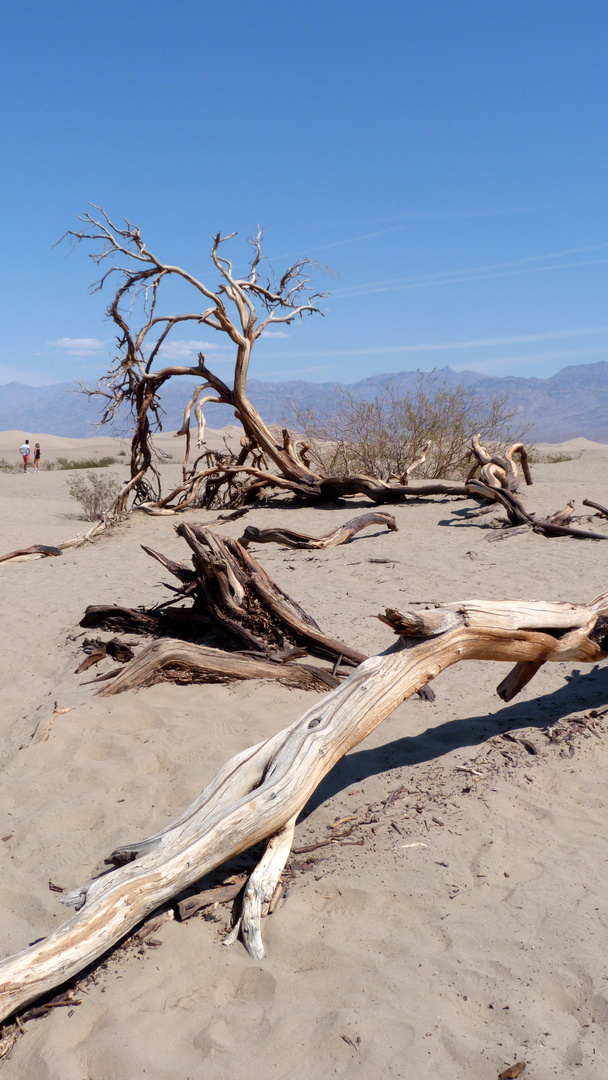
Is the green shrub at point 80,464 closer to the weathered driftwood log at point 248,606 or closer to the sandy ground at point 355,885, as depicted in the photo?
the sandy ground at point 355,885

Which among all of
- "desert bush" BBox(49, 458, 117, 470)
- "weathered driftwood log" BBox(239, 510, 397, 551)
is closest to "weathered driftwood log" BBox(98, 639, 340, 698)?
"weathered driftwood log" BBox(239, 510, 397, 551)

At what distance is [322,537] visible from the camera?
31.2ft

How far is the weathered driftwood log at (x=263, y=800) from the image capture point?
238 cm

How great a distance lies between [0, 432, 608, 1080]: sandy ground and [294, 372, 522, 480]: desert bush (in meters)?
9.43

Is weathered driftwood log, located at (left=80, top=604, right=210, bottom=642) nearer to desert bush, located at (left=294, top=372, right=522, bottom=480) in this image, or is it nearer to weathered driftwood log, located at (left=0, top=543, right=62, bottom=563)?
weathered driftwood log, located at (left=0, top=543, right=62, bottom=563)

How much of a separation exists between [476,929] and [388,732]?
1.75 metres

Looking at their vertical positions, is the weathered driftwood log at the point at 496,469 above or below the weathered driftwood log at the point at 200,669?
above

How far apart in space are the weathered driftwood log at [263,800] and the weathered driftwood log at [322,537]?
430cm

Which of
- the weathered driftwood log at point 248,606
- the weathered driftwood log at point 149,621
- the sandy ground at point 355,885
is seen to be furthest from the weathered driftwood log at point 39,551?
the weathered driftwood log at point 248,606

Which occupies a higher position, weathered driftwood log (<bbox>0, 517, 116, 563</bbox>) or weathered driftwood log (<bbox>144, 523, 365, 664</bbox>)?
weathered driftwood log (<bbox>144, 523, 365, 664</bbox>)

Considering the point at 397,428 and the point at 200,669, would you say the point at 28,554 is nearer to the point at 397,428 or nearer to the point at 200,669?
the point at 200,669

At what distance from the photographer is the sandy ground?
2.17 metres

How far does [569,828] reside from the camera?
3.25m

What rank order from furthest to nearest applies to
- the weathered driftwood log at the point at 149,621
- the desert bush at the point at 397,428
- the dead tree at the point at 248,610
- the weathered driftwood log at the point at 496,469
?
the desert bush at the point at 397,428 < the weathered driftwood log at the point at 496,469 < the weathered driftwood log at the point at 149,621 < the dead tree at the point at 248,610
